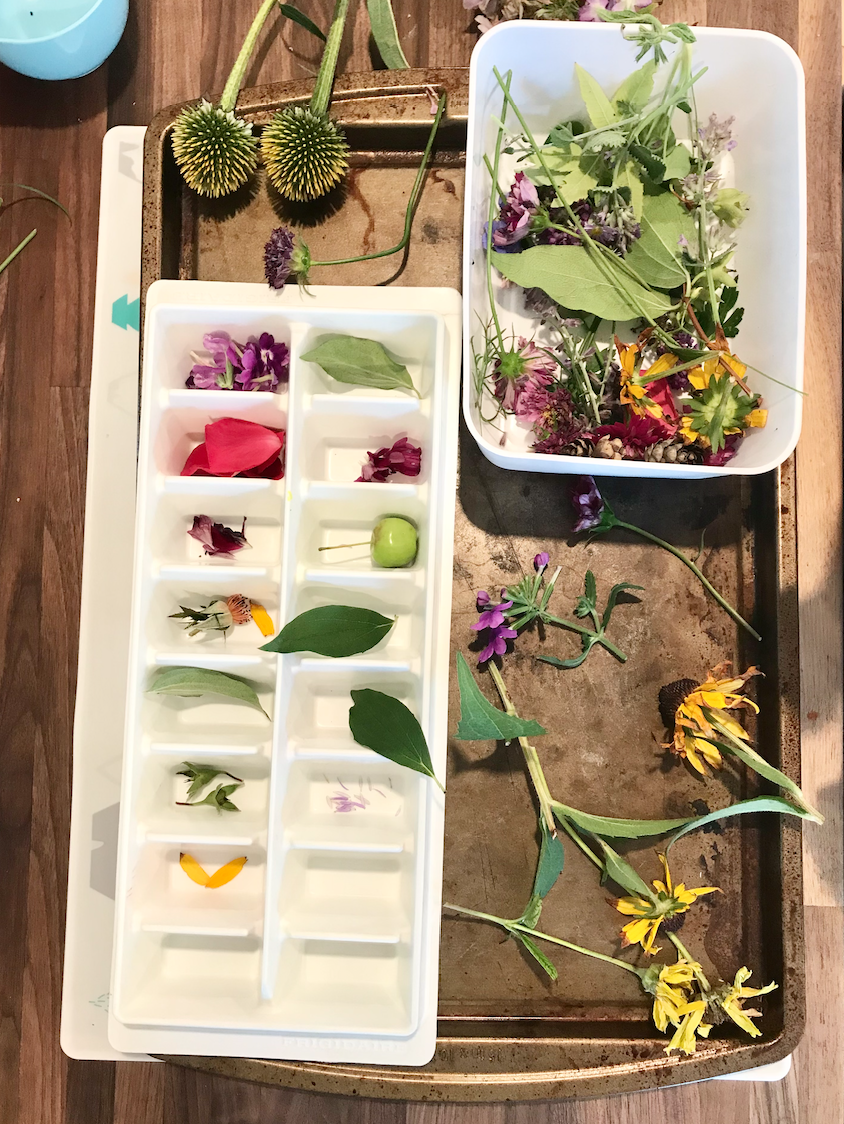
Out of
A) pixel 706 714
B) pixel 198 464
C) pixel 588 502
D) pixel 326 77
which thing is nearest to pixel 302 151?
pixel 326 77

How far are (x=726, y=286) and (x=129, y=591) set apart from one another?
656mm

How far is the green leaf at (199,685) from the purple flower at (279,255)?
0.36 m

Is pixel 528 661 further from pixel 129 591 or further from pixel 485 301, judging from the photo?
pixel 129 591

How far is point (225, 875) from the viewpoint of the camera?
674mm

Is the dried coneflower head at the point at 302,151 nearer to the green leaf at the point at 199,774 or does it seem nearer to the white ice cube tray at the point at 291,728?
the white ice cube tray at the point at 291,728

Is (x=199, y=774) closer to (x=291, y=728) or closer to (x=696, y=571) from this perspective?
(x=291, y=728)

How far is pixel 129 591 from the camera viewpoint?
772 mm

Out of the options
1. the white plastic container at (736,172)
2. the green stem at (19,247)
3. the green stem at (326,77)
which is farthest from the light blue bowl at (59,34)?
the white plastic container at (736,172)

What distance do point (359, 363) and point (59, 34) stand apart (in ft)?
1.50

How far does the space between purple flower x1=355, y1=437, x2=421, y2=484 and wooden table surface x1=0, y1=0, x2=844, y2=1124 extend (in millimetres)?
356

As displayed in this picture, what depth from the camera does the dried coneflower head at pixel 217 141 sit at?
2.09ft

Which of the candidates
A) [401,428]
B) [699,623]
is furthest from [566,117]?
[699,623]

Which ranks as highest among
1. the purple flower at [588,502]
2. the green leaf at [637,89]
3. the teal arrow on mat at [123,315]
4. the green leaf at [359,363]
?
the green leaf at [637,89]

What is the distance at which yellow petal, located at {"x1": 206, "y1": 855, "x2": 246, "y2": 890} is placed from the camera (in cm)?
67
